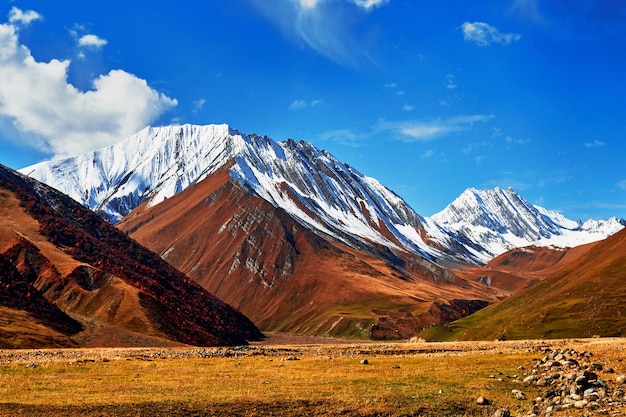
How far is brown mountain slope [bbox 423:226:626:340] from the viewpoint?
114812 millimetres

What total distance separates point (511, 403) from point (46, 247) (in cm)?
13879

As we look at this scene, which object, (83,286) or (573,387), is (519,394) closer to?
(573,387)

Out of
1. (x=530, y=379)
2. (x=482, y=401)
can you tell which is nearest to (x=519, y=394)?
(x=482, y=401)

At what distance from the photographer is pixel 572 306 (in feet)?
412

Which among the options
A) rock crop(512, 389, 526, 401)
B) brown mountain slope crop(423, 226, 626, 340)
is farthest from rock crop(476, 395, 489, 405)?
brown mountain slope crop(423, 226, 626, 340)

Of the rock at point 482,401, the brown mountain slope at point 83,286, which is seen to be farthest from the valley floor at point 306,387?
the brown mountain slope at point 83,286

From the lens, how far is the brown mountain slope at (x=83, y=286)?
382 ft

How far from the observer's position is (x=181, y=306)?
537ft

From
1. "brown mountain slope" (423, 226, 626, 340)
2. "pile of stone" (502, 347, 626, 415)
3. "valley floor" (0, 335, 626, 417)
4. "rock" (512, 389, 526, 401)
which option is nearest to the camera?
"valley floor" (0, 335, 626, 417)

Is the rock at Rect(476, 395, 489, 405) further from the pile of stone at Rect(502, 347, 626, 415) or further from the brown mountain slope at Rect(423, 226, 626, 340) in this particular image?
the brown mountain slope at Rect(423, 226, 626, 340)

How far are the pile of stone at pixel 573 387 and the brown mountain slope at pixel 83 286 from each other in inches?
3131

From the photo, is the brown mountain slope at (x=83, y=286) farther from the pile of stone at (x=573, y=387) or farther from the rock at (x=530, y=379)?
the pile of stone at (x=573, y=387)

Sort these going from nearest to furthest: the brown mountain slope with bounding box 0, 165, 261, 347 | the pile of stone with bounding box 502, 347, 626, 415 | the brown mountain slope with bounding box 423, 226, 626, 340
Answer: the pile of stone with bounding box 502, 347, 626, 415 → the brown mountain slope with bounding box 423, 226, 626, 340 → the brown mountain slope with bounding box 0, 165, 261, 347

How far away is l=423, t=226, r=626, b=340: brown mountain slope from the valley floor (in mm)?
55807
